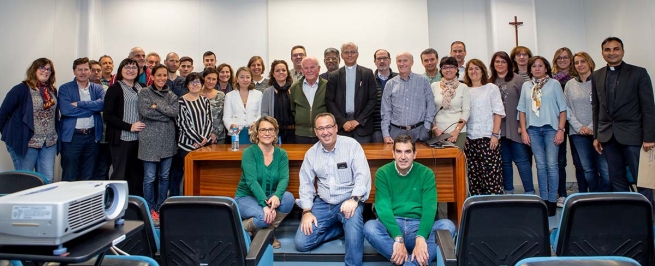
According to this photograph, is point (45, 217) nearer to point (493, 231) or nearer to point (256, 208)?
point (493, 231)

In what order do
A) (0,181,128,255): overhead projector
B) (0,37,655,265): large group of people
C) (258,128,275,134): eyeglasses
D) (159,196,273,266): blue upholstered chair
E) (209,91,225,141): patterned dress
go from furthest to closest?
(209,91,225,141): patterned dress < (0,37,655,265): large group of people < (258,128,275,134): eyeglasses < (159,196,273,266): blue upholstered chair < (0,181,128,255): overhead projector

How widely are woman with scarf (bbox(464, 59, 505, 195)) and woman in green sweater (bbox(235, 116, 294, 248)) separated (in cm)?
179

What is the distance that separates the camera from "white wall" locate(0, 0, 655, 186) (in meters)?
5.43

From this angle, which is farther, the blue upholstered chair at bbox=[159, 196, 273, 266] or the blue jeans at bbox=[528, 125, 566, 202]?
the blue jeans at bbox=[528, 125, 566, 202]

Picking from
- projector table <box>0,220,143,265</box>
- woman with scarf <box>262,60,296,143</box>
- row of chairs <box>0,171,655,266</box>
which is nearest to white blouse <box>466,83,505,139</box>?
woman with scarf <box>262,60,296,143</box>

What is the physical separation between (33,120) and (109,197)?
3044mm

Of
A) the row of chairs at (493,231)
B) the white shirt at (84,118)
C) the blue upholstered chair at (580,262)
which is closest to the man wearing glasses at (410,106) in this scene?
the row of chairs at (493,231)

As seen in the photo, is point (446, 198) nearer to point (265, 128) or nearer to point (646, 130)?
point (265, 128)

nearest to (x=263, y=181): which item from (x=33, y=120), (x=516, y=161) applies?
(x=33, y=120)

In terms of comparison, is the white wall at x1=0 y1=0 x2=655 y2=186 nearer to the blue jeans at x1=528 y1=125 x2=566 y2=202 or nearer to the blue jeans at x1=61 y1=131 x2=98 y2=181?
the blue jeans at x1=61 y1=131 x2=98 y2=181

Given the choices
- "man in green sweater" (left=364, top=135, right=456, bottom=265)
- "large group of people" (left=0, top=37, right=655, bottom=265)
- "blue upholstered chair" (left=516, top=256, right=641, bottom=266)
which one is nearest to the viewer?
"blue upholstered chair" (left=516, top=256, right=641, bottom=266)

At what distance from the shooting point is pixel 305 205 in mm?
2738

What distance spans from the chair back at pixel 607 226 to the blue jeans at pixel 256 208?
5.84 feet

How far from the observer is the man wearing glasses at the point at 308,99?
363 centimetres
